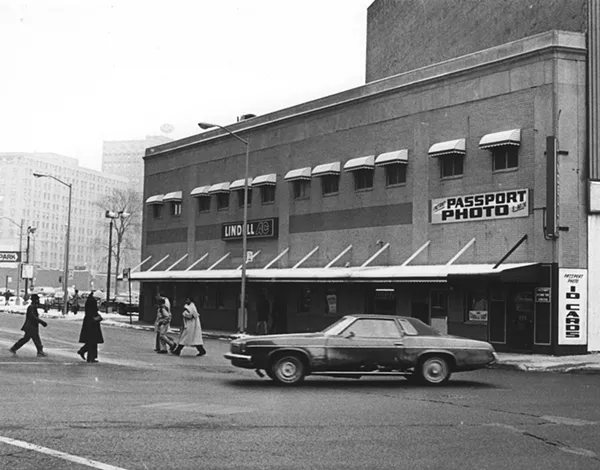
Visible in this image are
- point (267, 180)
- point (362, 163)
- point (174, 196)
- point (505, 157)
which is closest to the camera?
point (505, 157)

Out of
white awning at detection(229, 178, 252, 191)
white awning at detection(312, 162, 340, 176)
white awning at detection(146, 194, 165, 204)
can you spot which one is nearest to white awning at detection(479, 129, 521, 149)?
white awning at detection(312, 162, 340, 176)

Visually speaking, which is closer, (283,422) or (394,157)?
(283,422)

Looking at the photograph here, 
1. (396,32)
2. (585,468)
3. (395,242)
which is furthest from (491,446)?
(396,32)

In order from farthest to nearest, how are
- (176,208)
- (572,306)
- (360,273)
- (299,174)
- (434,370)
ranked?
(176,208)
(299,174)
(360,273)
(572,306)
(434,370)

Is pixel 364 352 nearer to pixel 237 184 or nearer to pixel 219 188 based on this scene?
pixel 237 184

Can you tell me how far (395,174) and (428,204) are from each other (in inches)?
97.0

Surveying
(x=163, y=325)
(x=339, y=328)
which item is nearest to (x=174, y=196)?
(x=163, y=325)

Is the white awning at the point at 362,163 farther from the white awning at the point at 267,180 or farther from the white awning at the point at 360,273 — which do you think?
the white awning at the point at 267,180

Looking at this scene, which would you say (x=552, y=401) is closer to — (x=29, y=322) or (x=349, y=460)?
(x=349, y=460)

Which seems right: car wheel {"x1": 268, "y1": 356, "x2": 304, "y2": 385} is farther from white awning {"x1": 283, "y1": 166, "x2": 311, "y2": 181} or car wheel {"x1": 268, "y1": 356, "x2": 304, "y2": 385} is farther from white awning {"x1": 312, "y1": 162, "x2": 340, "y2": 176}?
white awning {"x1": 283, "y1": 166, "x2": 311, "y2": 181}

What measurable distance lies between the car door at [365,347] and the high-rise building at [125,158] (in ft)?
580

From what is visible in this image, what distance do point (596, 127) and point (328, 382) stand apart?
593 inches

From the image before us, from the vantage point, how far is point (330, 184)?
37.7 m

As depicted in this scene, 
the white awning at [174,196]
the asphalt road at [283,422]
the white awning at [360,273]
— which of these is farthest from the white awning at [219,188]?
the asphalt road at [283,422]
